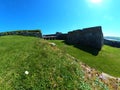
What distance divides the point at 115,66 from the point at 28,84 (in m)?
12.2

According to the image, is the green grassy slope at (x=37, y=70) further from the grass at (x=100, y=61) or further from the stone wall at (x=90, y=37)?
the stone wall at (x=90, y=37)

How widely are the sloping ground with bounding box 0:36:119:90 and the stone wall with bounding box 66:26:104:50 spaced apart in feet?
41.7

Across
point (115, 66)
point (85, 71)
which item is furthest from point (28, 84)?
point (115, 66)

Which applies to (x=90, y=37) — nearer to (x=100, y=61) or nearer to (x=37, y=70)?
(x=100, y=61)

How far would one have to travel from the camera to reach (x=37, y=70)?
1360 centimetres

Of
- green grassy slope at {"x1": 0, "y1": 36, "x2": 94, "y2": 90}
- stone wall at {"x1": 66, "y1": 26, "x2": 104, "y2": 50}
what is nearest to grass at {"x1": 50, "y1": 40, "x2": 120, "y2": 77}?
stone wall at {"x1": 66, "y1": 26, "x2": 104, "y2": 50}

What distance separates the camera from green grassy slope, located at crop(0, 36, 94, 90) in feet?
40.2

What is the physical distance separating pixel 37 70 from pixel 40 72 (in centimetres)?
28

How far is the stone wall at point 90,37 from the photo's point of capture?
28.7 metres

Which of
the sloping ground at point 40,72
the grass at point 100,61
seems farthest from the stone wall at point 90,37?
the sloping ground at point 40,72

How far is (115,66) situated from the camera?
2136cm

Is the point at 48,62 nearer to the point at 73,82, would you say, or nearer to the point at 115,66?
the point at 73,82

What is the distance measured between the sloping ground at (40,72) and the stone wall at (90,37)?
1272cm

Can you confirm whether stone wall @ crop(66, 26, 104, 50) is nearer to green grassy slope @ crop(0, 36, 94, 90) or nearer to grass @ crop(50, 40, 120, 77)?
grass @ crop(50, 40, 120, 77)
